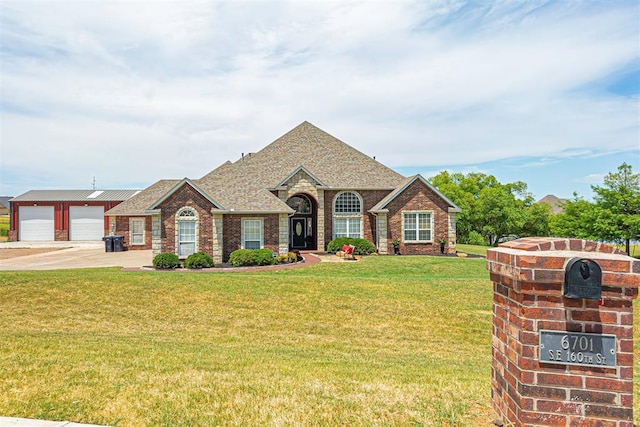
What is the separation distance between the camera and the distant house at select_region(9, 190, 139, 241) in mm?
44688

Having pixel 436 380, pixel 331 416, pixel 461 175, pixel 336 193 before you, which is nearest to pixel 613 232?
pixel 336 193

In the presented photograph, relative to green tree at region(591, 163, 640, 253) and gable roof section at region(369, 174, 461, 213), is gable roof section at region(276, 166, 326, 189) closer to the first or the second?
gable roof section at region(369, 174, 461, 213)

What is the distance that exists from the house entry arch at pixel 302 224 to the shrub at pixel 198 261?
9376 millimetres

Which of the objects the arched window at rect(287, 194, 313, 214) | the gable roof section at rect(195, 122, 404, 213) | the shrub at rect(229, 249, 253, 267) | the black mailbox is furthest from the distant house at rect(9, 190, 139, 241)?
the black mailbox

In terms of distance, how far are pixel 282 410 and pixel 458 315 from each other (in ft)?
28.9

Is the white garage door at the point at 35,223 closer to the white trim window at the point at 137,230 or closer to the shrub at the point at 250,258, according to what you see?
the white trim window at the point at 137,230

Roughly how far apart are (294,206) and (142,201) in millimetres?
13061

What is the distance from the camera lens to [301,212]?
3038cm

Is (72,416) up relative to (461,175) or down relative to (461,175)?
down

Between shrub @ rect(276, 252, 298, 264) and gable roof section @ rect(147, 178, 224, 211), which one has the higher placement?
gable roof section @ rect(147, 178, 224, 211)

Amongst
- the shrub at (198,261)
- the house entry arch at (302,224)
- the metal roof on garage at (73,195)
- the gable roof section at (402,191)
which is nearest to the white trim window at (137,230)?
the house entry arch at (302,224)

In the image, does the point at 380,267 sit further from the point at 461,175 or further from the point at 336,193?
the point at 461,175

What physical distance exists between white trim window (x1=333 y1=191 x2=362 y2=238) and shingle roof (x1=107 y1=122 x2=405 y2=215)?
777 mm

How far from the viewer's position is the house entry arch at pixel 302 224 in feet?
99.5
